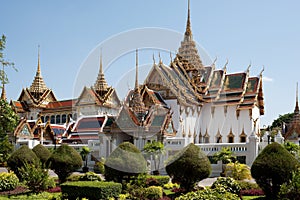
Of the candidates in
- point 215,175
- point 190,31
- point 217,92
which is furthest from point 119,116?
point 190,31

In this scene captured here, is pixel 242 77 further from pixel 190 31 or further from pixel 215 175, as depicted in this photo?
pixel 215 175

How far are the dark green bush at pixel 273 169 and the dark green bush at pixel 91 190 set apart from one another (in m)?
4.78

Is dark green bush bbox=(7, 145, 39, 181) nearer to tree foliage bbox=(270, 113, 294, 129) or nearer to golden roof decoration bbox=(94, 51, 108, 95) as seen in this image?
golden roof decoration bbox=(94, 51, 108, 95)

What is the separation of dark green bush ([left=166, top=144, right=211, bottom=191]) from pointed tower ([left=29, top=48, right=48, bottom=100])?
5017 cm

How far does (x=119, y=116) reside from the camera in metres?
27.1

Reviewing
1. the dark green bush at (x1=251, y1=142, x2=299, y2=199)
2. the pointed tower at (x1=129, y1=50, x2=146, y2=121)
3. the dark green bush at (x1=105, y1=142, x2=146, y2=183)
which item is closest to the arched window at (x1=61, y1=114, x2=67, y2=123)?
the pointed tower at (x1=129, y1=50, x2=146, y2=121)

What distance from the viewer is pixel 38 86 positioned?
62.2 meters

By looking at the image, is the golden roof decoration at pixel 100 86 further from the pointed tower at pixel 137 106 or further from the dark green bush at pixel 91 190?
the dark green bush at pixel 91 190

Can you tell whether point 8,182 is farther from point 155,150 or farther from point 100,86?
point 100,86

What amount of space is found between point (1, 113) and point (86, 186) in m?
3.75

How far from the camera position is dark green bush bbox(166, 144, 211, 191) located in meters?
13.6

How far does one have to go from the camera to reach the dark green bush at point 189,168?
13633 millimetres

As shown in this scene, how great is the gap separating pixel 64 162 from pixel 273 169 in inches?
352

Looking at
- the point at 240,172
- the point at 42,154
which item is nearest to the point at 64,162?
the point at 42,154
